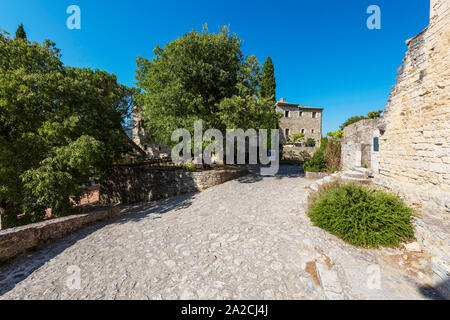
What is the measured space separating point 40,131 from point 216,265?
8215 mm

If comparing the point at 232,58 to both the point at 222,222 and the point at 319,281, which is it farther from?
the point at 319,281

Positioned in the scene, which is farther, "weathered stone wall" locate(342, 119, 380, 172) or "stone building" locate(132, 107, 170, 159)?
"stone building" locate(132, 107, 170, 159)

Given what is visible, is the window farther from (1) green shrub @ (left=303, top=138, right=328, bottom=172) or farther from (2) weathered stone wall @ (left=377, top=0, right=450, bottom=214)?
(1) green shrub @ (left=303, top=138, right=328, bottom=172)

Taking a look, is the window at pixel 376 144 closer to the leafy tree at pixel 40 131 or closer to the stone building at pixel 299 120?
the leafy tree at pixel 40 131

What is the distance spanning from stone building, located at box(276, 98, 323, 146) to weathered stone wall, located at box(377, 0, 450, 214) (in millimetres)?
21286

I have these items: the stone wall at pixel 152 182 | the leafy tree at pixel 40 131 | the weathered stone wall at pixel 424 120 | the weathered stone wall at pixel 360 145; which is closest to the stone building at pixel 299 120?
the weathered stone wall at pixel 360 145

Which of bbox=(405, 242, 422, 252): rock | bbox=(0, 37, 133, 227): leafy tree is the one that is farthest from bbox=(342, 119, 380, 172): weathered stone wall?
bbox=(0, 37, 133, 227): leafy tree

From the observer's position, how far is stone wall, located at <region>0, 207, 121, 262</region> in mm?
4098

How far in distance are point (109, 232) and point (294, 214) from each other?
20.4 ft

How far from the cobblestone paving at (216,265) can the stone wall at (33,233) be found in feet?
1.06

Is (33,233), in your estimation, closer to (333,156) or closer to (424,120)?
(424,120)

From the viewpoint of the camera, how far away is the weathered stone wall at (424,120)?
4.05 m

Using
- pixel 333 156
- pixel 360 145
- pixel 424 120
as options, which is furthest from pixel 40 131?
pixel 333 156
